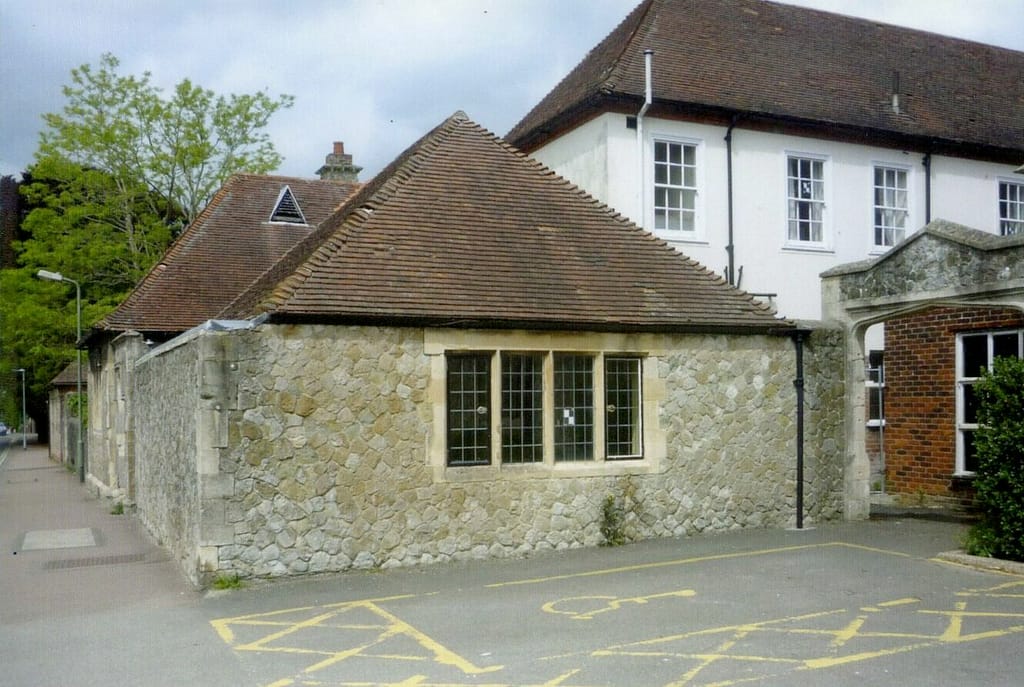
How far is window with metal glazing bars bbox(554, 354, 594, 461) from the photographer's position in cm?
1310

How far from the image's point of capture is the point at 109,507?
69.8 ft

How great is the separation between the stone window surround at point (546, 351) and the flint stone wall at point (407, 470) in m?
0.06

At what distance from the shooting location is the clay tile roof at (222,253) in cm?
2070

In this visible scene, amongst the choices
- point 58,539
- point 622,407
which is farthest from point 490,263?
point 58,539

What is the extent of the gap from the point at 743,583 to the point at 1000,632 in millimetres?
2770

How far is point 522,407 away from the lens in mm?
12867

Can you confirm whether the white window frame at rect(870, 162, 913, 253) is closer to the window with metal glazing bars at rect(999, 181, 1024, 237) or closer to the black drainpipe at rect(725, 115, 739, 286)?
the window with metal glazing bars at rect(999, 181, 1024, 237)

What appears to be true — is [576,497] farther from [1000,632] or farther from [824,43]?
[824,43]

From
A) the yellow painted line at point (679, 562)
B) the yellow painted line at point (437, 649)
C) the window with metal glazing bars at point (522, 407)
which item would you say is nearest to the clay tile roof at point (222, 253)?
the window with metal glazing bars at point (522, 407)

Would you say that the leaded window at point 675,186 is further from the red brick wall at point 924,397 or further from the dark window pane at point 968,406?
the dark window pane at point 968,406

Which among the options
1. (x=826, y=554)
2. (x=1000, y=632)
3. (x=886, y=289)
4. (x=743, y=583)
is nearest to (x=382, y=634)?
(x=743, y=583)

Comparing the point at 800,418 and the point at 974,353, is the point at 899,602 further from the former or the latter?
the point at 974,353

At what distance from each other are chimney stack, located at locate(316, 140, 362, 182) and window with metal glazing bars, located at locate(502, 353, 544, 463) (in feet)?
61.0

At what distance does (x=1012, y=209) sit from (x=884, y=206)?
3.86 meters
